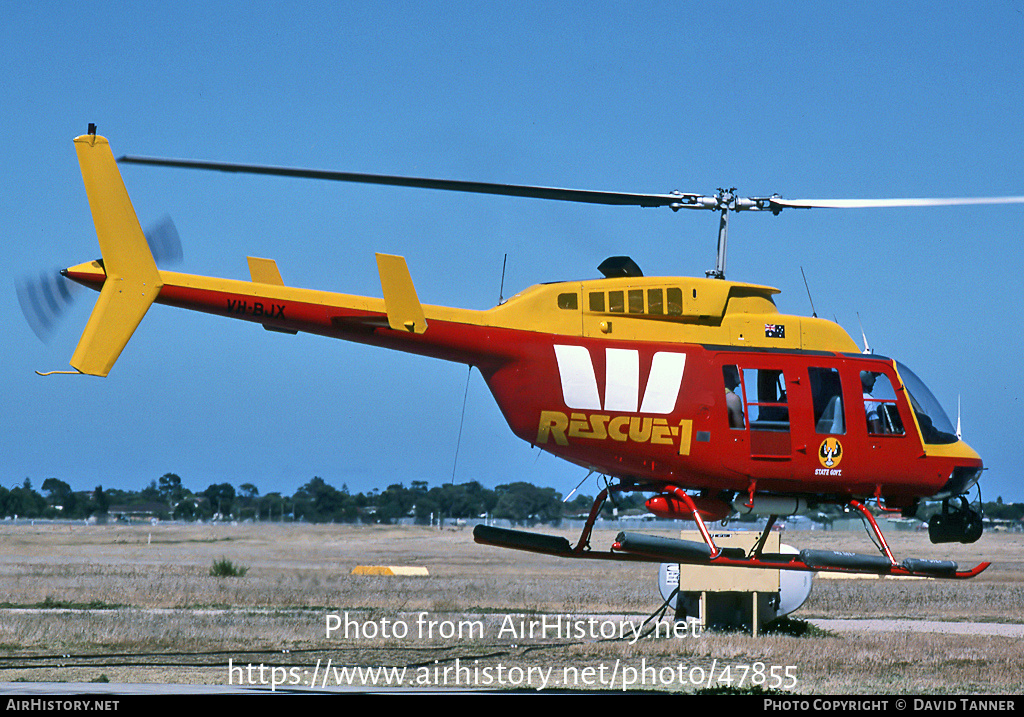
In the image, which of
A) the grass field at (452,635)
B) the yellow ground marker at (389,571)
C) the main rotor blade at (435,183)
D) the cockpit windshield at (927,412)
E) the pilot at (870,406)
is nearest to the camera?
the main rotor blade at (435,183)

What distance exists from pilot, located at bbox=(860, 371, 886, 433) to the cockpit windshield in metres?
0.63

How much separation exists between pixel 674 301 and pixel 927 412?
4.42m

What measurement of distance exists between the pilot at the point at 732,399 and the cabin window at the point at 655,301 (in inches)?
→ 49.3

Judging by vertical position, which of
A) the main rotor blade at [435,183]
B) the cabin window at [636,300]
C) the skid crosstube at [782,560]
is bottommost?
the skid crosstube at [782,560]

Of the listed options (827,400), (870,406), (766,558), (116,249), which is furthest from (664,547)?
(116,249)

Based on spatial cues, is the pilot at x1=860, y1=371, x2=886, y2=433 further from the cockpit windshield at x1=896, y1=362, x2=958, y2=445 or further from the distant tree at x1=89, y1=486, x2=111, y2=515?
the distant tree at x1=89, y1=486, x2=111, y2=515

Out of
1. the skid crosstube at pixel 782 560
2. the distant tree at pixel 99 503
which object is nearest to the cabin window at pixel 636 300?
the skid crosstube at pixel 782 560

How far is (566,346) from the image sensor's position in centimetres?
1546

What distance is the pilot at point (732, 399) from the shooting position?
15.7m

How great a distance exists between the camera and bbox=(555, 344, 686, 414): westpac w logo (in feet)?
50.3

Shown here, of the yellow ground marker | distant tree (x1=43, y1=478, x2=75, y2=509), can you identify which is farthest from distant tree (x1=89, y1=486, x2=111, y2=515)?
the yellow ground marker

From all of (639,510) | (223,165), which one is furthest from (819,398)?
→ (223,165)

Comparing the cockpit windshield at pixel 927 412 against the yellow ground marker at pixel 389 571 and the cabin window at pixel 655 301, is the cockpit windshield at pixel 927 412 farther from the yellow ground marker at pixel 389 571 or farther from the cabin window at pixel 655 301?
the yellow ground marker at pixel 389 571

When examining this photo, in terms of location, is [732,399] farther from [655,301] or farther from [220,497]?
[220,497]
